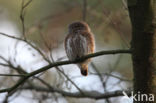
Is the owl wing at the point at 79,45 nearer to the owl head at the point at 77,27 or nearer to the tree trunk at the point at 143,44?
the owl head at the point at 77,27

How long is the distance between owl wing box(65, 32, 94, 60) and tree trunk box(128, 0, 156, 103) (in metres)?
1.45

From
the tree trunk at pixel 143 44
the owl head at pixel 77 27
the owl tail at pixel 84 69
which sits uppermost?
the owl head at pixel 77 27

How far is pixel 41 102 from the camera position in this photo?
5141 millimetres

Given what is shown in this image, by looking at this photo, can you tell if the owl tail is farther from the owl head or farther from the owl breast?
the owl head

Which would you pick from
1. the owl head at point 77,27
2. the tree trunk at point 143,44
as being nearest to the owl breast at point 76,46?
the owl head at point 77,27

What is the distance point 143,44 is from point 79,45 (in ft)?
5.49

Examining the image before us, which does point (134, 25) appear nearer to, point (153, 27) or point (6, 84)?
→ point (153, 27)

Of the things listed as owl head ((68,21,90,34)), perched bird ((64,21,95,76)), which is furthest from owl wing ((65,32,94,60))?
owl head ((68,21,90,34))

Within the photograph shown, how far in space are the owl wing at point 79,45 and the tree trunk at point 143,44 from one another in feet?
4.77

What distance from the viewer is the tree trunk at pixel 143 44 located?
2.59m

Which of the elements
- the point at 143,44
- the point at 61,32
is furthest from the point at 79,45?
the point at 61,32

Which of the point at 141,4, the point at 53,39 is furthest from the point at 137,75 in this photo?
the point at 53,39

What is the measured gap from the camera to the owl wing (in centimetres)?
421

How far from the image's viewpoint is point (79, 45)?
13.9ft
